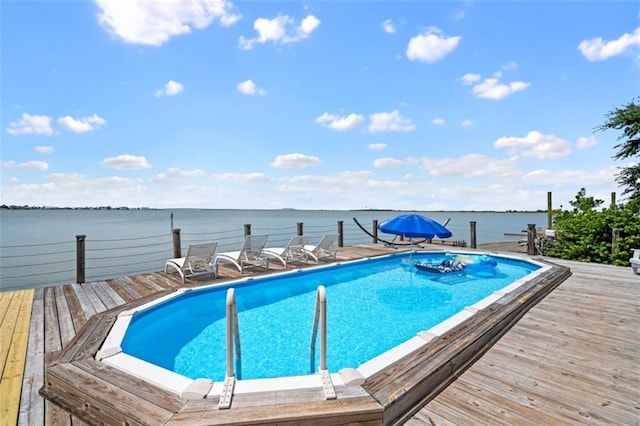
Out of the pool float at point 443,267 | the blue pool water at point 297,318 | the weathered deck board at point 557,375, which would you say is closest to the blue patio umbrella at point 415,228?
the pool float at point 443,267

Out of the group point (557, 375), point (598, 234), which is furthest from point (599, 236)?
point (557, 375)

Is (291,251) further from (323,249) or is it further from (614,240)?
(614,240)

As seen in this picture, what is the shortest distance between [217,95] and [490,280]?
9442 millimetres

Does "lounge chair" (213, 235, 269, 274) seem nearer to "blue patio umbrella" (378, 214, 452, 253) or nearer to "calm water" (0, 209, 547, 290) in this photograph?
"calm water" (0, 209, 547, 290)

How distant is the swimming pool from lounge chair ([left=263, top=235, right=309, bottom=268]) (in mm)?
861

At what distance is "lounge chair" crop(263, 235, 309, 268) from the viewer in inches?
290

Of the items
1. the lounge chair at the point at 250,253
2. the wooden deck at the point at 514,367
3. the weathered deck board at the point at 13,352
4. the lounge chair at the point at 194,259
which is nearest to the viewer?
the wooden deck at the point at 514,367

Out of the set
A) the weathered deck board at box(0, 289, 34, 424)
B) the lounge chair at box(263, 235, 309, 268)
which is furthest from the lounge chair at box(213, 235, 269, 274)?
the weathered deck board at box(0, 289, 34, 424)

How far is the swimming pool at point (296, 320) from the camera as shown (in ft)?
10.6

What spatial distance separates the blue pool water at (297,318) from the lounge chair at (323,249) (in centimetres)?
76

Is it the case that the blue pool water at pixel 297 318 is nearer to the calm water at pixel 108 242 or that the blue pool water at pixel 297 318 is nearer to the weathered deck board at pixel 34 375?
the weathered deck board at pixel 34 375

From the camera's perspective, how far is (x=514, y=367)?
270cm

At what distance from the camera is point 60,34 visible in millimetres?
7086

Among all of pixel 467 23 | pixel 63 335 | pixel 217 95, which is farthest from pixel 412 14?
pixel 63 335
